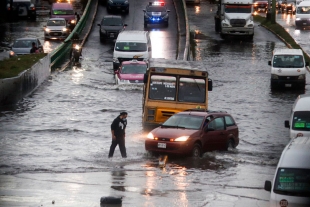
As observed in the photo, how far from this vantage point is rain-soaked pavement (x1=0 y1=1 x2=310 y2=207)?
67.2 feet

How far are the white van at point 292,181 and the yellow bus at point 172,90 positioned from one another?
12769mm

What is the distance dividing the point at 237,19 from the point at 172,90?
32.3 m

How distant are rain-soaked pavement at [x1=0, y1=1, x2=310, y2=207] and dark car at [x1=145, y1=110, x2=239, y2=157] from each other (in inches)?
13.3

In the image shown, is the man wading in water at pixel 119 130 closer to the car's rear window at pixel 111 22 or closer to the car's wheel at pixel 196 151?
the car's wheel at pixel 196 151

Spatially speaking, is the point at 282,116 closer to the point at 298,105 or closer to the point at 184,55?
the point at 298,105

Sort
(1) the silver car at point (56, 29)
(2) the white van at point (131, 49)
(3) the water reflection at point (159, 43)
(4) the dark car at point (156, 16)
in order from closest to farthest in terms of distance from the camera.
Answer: (2) the white van at point (131, 49) < (3) the water reflection at point (159, 43) < (1) the silver car at point (56, 29) < (4) the dark car at point (156, 16)

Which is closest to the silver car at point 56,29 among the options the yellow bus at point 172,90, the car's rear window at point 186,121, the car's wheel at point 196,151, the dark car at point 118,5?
the dark car at point 118,5

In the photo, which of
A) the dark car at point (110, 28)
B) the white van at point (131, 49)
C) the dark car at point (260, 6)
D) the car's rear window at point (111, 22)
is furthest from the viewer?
the dark car at point (260, 6)

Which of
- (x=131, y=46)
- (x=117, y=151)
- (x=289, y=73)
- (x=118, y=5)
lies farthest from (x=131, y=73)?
(x=118, y=5)

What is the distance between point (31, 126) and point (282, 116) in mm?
10562

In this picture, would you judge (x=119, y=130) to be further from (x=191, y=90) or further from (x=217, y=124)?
(x=191, y=90)

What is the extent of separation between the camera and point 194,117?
26.7 meters

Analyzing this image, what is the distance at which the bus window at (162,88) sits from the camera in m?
30.5

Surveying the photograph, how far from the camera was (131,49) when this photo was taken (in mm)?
49875
